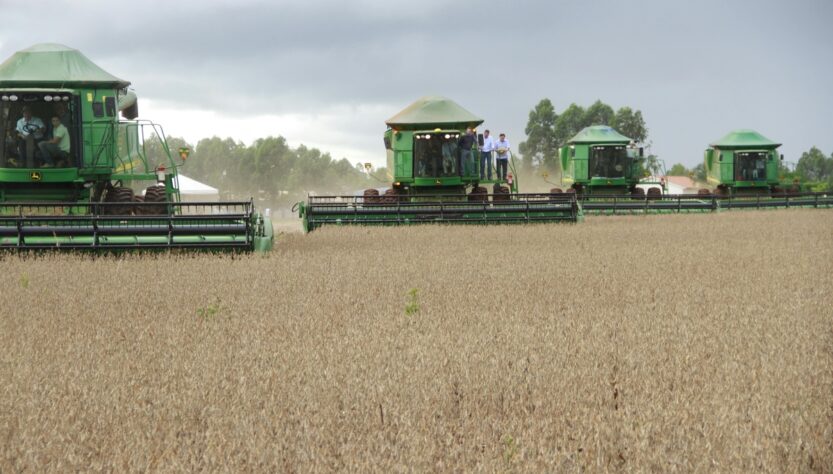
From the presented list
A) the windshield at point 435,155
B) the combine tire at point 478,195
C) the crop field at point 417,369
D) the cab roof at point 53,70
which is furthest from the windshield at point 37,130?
the windshield at point 435,155

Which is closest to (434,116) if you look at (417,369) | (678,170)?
(417,369)

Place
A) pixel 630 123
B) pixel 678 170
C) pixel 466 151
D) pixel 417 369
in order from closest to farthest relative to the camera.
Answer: pixel 417 369
pixel 466 151
pixel 630 123
pixel 678 170

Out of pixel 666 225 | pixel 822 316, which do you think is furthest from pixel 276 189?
pixel 822 316

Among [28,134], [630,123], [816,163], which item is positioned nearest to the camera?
[28,134]

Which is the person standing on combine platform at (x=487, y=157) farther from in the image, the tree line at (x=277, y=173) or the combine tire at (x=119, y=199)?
the tree line at (x=277, y=173)

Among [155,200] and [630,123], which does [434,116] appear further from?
[630,123]

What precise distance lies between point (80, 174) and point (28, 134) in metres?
0.94

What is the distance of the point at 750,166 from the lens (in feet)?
120

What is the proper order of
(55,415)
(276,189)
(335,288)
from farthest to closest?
(276,189) → (335,288) → (55,415)

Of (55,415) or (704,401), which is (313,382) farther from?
(704,401)

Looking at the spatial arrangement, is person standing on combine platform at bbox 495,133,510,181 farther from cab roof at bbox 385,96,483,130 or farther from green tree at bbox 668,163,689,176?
green tree at bbox 668,163,689,176

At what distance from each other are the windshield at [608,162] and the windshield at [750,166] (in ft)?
18.7

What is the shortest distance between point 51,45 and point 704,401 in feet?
48.7

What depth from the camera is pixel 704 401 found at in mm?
4883
